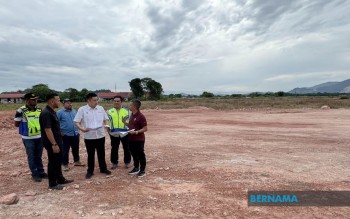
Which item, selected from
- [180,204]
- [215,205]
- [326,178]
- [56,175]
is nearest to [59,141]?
[56,175]

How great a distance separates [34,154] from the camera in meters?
5.69

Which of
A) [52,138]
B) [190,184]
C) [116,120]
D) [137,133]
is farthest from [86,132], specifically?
[190,184]

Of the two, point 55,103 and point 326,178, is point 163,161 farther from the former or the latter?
point 326,178

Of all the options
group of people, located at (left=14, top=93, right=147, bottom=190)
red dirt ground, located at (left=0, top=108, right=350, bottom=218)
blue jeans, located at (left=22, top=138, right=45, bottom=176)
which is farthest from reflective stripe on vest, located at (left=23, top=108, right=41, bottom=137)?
red dirt ground, located at (left=0, top=108, right=350, bottom=218)

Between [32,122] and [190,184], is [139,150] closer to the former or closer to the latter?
[190,184]

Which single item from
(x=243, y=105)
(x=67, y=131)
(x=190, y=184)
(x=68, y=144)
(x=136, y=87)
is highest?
(x=136, y=87)

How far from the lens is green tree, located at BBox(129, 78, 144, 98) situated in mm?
71062

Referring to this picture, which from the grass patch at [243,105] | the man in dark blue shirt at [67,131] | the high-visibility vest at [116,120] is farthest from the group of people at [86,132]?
the grass patch at [243,105]

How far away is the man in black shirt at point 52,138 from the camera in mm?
4828

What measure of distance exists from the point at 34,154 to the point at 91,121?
1.29 metres

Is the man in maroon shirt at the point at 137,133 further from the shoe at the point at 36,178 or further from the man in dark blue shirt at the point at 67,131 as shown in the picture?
the shoe at the point at 36,178

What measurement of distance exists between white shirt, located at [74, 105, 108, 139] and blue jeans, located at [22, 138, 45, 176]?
0.93 metres

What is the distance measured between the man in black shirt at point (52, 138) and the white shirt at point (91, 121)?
59cm

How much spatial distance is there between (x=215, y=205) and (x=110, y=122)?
2976 millimetres
